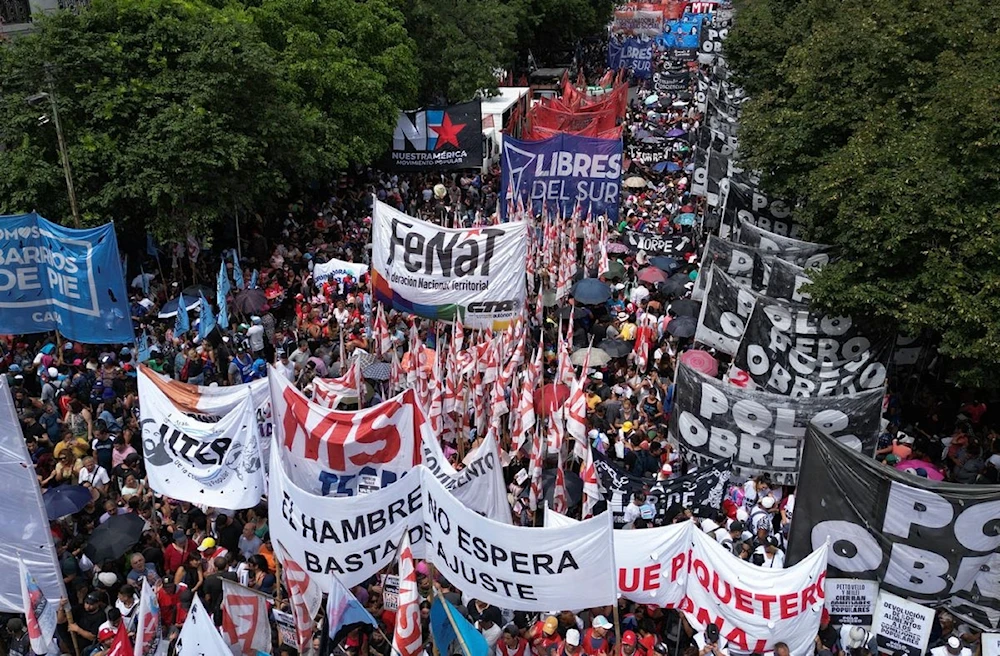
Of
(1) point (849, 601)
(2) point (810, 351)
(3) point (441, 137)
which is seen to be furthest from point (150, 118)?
(1) point (849, 601)

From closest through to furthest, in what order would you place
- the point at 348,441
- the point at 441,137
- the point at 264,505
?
the point at 348,441 → the point at 264,505 → the point at 441,137

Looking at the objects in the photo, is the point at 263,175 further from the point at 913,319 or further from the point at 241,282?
the point at 913,319

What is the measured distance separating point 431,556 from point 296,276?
1356 centimetres

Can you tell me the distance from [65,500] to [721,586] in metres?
7.90

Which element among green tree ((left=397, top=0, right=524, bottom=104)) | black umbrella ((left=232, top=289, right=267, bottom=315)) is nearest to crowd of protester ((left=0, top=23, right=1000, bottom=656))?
black umbrella ((left=232, top=289, right=267, bottom=315))

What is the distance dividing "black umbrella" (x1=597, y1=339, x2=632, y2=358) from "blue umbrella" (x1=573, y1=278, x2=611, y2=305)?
156 cm

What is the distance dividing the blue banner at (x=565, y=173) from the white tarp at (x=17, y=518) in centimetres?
1492

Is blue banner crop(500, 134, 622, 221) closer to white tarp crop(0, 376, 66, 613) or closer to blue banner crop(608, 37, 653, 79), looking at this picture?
white tarp crop(0, 376, 66, 613)

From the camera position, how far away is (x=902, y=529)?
32.1 ft

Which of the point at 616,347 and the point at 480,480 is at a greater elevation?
the point at 480,480

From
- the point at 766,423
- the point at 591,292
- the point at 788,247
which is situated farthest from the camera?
the point at 591,292

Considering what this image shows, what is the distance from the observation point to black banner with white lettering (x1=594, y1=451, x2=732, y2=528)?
1131 cm

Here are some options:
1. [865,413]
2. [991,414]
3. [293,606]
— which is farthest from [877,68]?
[293,606]

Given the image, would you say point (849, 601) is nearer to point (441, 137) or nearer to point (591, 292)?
point (591, 292)
